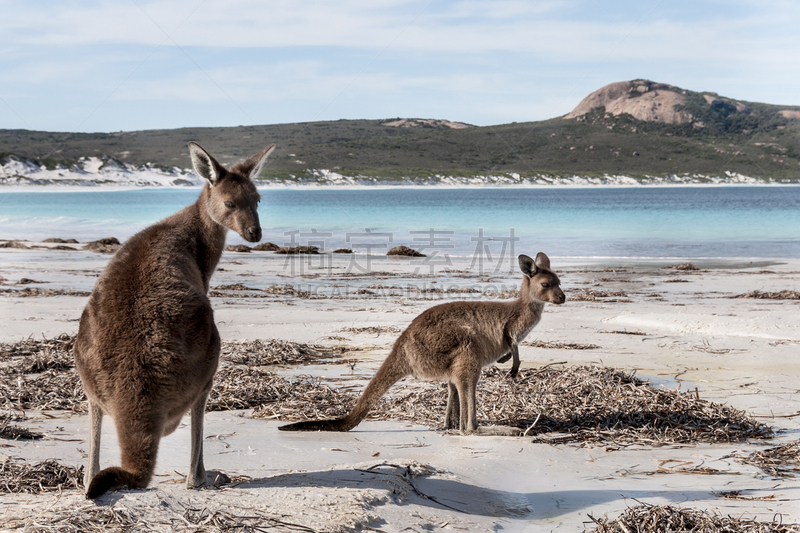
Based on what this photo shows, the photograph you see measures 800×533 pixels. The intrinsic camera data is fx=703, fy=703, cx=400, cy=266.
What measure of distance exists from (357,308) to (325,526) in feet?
27.6

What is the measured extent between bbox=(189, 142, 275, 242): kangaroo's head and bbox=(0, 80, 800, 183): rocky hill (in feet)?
234

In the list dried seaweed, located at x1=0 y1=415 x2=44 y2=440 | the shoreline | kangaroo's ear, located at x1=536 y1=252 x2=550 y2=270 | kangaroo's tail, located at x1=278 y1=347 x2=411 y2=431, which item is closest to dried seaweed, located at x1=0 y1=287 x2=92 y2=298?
dried seaweed, located at x1=0 y1=415 x2=44 y2=440

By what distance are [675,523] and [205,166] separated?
3.21 meters

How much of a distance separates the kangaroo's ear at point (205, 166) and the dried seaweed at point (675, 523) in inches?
110

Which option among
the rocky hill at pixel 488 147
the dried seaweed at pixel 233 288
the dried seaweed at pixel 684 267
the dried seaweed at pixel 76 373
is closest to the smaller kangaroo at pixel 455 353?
the dried seaweed at pixel 76 373

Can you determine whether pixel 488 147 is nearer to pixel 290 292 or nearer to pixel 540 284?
pixel 290 292

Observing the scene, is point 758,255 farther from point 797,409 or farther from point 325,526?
point 325,526

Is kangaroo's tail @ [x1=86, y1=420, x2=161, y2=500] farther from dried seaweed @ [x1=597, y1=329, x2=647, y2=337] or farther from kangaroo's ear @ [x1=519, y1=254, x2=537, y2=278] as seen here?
dried seaweed @ [x1=597, y1=329, x2=647, y2=337]

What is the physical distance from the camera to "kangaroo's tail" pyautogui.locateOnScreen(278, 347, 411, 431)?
190 inches

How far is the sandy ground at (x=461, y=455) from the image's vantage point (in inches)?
123

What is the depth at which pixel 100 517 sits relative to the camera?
8.84 ft

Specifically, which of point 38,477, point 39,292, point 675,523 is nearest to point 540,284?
point 675,523

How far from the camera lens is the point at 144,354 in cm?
303

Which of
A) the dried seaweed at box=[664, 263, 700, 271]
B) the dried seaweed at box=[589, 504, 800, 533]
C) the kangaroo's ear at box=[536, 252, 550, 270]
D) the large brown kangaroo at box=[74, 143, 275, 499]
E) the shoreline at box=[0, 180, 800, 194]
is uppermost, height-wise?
the shoreline at box=[0, 180, 800, 194]
